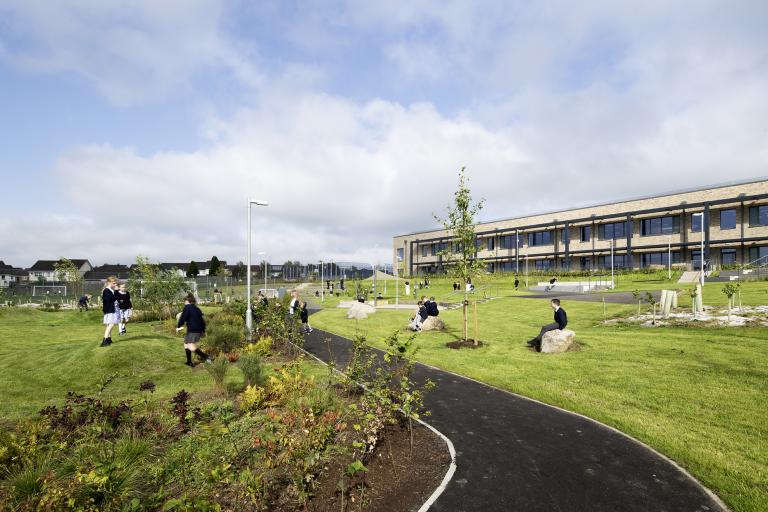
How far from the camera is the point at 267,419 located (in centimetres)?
566

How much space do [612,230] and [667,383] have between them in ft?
163

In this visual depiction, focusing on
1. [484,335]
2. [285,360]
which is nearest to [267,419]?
[285,360]

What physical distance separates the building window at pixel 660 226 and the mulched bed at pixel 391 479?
52.9 m

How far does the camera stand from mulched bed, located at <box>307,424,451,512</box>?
4.39 metres

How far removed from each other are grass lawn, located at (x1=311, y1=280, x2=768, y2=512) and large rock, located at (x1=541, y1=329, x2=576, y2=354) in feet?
1.21

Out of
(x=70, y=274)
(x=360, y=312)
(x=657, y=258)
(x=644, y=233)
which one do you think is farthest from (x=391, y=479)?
(x=644, y=233)

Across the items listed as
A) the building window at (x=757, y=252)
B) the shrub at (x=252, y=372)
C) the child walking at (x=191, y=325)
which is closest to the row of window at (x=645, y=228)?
the building window at (x=757, y=252)

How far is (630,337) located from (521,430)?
9.54 meters

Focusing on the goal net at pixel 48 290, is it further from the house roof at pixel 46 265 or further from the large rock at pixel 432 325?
the house roof at pixel 46 265

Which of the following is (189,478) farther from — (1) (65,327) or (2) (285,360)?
(1) (65,327)

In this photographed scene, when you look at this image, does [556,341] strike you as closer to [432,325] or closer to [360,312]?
[432,325]

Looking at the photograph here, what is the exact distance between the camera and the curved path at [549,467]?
14.7 ft

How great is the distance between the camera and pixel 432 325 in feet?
58.5

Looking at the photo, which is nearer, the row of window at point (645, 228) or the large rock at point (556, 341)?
the large rock at point (556, 341)
